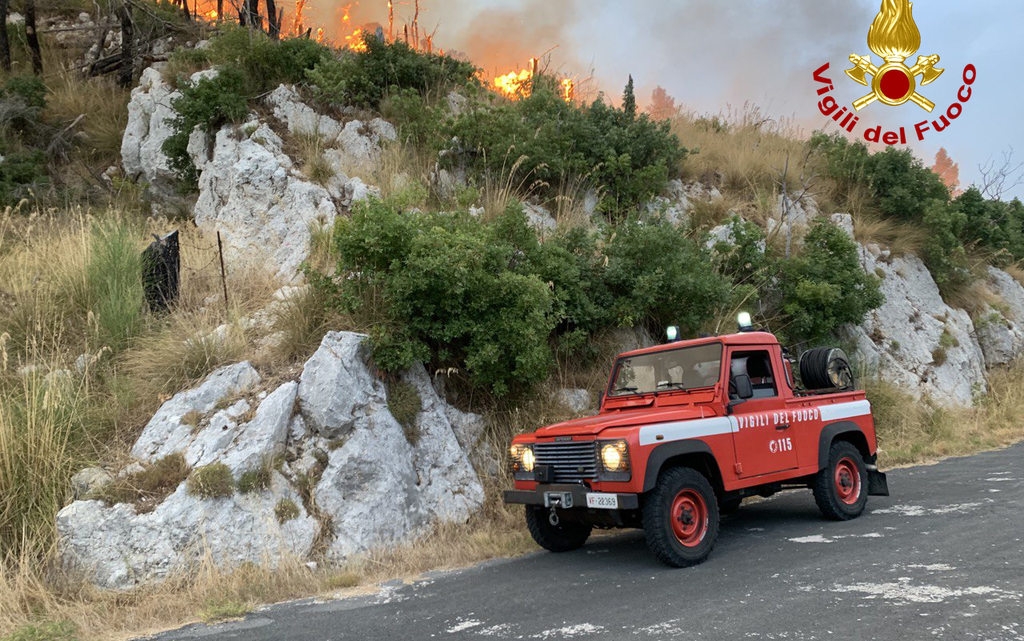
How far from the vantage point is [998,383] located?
636 inches

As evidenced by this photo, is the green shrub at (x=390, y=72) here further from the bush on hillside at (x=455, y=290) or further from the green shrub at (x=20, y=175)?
the bush on hillside at (x=455, y=290)

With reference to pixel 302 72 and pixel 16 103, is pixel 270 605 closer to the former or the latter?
pixel 302 72

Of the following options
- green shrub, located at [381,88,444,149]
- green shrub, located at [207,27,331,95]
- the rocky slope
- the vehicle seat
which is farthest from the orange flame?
the vehicle seat

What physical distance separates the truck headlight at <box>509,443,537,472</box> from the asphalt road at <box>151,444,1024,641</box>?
88 centimetres

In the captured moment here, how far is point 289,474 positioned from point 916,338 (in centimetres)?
1364

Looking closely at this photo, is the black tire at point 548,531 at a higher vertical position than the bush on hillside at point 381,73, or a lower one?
lower

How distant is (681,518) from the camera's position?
6031mm

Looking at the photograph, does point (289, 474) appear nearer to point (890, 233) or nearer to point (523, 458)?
point (523, 458)

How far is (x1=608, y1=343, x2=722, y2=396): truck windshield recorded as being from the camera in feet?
22.5

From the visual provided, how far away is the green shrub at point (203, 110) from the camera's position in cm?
1248

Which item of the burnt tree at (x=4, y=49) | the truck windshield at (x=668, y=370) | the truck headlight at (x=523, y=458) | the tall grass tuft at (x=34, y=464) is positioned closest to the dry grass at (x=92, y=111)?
the burnt tree at (x=4, y=49)

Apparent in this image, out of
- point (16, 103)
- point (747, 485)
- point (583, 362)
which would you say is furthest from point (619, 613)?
point (16, 103)

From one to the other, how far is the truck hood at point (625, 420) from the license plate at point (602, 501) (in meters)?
0.53

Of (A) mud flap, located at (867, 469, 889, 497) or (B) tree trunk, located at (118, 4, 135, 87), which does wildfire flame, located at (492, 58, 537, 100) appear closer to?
(B) tree trunk, located at (118, 4, 135, 87)
